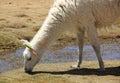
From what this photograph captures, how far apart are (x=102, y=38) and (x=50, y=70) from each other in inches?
236

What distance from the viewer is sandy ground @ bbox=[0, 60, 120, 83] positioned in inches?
436

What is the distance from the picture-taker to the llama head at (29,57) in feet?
38.6

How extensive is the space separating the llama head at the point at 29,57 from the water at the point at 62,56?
1189 mm

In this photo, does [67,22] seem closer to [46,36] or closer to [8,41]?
[46,36]

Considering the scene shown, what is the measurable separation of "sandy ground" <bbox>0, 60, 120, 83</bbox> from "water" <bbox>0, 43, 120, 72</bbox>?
33.9 inches

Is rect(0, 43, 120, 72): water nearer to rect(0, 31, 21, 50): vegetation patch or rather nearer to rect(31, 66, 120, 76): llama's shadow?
rect(0, 31, 21, 50): vegetation patch

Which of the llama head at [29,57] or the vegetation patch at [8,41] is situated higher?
the llama head at [29,57]

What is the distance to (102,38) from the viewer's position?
18.0 metres

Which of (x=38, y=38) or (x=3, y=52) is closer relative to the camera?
(x=38, y=38)

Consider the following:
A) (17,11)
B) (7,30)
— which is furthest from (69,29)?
(17,11)

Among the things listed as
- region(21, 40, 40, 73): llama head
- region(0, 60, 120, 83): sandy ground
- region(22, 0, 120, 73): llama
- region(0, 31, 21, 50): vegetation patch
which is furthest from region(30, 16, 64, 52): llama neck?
region(0, 31, 21, 50): vegetation patch

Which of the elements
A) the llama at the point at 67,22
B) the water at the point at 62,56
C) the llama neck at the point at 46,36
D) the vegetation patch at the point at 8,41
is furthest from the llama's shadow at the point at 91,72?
the vegetation patch at the point at 8,41

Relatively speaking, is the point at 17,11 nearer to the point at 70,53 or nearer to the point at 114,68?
the point at 70,53

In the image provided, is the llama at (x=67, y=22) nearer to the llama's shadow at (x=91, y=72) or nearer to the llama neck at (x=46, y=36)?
the llama neck at (x=46, y=36)
